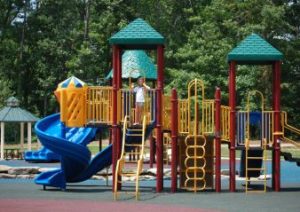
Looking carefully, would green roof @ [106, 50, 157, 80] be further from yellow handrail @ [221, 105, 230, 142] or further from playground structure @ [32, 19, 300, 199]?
playground structure @ [32, 19, 300, 199]

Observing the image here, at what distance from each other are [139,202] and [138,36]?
18.1 ft

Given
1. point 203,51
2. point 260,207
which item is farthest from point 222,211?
point 203,51

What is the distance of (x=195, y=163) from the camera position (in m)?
20.3

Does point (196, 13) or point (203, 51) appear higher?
point (196, 13)

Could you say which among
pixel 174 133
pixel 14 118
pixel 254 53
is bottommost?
pixel 174 133

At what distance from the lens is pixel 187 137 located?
20250 mm

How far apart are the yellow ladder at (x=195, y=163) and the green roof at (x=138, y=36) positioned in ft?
9.96

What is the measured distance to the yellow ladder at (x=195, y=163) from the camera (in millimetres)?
20266

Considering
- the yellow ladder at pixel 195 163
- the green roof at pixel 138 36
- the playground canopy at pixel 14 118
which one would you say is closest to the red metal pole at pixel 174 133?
the yellow ladder at pixel 195 163

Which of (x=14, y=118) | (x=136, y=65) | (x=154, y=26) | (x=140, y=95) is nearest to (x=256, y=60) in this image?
(x=140, y=95)

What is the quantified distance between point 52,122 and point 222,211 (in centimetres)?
1154

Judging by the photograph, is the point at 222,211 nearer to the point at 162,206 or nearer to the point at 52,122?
the point at 162,206

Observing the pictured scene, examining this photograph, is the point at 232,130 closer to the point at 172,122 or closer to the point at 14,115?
the point at 172,122

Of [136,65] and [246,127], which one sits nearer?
[246,127]
